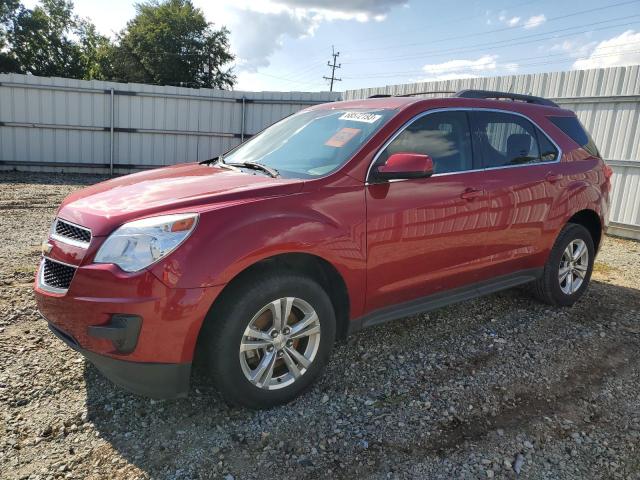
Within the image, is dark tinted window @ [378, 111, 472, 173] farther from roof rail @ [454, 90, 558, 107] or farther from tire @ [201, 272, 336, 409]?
tire @ [201, 272, 336, 409]

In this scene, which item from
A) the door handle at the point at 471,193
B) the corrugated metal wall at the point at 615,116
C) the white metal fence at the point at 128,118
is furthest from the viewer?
the white metal fence at the point at 128,118

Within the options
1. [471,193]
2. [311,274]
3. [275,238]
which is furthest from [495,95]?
[275,238]

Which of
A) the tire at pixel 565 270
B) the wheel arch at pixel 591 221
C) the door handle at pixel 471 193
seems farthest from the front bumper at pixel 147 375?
the wheel arch at pixel 591 221

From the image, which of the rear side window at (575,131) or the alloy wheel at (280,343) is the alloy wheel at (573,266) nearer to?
the rear side window at (575,131)

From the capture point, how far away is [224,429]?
8.93ft

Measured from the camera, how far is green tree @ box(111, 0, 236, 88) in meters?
40.4

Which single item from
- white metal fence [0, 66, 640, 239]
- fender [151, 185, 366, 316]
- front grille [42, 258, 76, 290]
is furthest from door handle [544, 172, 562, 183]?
white metal fence [0, 66, 640, 239]

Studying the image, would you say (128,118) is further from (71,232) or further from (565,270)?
(565,270)

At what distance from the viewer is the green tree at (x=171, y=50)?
132ft

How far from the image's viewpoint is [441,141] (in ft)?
12.0

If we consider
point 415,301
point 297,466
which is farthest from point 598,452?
point 297,466

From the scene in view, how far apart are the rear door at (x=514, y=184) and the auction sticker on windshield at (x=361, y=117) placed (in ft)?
2.95

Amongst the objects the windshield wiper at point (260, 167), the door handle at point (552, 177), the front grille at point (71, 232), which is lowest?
the front grille at point (71, 232)

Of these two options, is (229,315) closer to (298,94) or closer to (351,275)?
(351,275)
